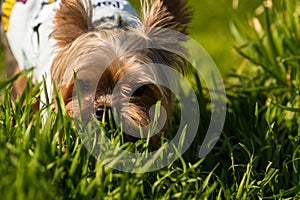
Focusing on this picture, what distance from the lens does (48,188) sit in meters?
2.56

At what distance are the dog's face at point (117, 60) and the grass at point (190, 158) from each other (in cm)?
26

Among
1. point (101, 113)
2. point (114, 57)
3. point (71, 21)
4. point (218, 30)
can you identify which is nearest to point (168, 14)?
point (114, 57)

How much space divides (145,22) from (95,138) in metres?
1.00

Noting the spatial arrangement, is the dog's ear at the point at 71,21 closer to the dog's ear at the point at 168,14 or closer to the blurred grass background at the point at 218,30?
the dog's ear at the point at 168,14

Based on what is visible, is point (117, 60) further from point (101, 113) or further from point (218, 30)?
point (218, 30)

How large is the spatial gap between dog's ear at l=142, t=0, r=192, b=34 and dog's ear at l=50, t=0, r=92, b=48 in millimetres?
341

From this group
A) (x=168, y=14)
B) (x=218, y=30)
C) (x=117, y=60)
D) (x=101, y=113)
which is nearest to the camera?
(x=101, y=113)

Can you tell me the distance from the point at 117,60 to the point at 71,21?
359 millimetres

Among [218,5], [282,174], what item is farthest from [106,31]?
[218,5]

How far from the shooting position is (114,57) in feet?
12.2

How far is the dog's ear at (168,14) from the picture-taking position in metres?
3.82

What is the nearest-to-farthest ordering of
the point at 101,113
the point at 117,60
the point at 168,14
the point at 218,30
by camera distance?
the point at 101,113
the point at 117,60
the point at 168,14
the point at 218,30

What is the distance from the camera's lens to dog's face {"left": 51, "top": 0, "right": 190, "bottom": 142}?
3604 mm

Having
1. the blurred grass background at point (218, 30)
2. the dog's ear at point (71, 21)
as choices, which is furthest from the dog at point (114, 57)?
the blurred grass background at point (218, 30)
